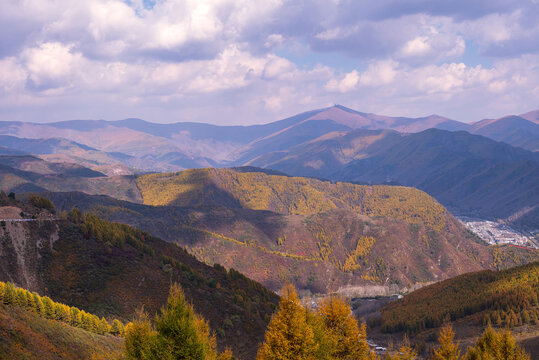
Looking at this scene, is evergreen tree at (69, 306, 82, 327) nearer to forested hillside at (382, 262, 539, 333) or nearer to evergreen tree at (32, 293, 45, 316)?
evergreen tree at (32, 293, 45, 316)

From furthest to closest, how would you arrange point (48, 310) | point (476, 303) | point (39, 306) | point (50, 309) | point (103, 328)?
point (476, 303) → point (103, 328) → point (50, 309) → point (48, 310) → point (39, 306)

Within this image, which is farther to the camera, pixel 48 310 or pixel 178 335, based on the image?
pixel 48 310

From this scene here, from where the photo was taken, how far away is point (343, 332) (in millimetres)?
37469

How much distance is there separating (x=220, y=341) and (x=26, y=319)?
41.7 metres

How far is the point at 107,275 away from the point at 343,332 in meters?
65.6

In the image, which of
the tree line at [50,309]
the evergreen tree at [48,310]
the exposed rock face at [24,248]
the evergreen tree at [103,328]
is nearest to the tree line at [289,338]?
the tree line at [50,309]

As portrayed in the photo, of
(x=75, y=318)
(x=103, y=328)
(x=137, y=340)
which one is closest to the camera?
(x=137, y=340)

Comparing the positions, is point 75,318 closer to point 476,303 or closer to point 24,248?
point 24,248

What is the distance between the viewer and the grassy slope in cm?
3722

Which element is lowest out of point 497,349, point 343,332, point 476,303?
point 476,303

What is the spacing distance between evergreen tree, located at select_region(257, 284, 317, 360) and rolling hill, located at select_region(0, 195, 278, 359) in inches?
1632

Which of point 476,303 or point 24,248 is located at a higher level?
point 24,248

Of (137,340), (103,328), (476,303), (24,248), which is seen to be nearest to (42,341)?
(137,340)

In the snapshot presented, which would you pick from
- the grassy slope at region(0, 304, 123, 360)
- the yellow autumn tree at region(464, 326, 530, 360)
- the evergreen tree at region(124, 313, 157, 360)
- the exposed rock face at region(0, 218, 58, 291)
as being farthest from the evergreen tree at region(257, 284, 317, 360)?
the exposed rock face at region(0, 218, 58, 291)
